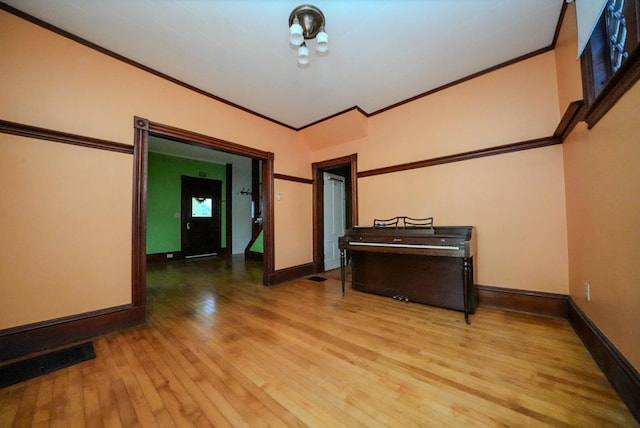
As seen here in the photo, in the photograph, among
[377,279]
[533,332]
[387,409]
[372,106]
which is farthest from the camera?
[372,106]

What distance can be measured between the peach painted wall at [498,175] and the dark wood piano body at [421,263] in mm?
368

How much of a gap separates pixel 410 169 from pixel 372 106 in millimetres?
1185

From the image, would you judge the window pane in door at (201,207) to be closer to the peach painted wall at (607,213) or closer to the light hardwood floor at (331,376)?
the light hardwood floor at (331,376)

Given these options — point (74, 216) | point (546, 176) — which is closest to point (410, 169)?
point (546, 176)

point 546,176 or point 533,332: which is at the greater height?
point 546,176

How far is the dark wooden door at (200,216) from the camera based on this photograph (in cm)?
638

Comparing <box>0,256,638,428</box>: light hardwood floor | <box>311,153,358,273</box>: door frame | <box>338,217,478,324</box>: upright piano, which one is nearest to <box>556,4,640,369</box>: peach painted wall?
<box>0,256,638,428</box>: light hardwood floor

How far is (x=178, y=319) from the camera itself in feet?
8.16

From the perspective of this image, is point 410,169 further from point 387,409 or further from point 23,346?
point 23,346

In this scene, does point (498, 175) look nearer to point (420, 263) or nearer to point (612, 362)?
point (420, 263)

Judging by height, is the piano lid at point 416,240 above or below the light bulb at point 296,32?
below

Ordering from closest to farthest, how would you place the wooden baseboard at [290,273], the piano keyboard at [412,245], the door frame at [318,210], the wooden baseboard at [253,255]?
the piano keyboard at [412,245] < the wooden baseboard at [290,273] < the door frame at [318,210] < the wooden baseboard at [253,255]

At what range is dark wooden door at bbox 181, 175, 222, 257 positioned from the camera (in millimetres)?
6375

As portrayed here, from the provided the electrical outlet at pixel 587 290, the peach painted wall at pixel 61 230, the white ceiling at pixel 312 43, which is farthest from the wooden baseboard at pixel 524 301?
the peach painted wall at pixel 61 230
